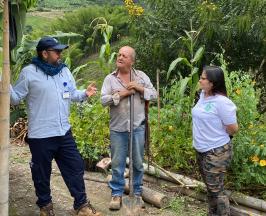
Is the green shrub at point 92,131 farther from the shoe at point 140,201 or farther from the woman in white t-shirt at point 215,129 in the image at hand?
the woman in white t-shirt at point 215,129

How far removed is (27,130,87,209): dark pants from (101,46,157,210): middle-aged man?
424 mm

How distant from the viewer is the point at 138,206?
15.3 ft

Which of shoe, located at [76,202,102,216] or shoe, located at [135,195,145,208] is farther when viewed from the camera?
shoe, located at [135,195,145,208]

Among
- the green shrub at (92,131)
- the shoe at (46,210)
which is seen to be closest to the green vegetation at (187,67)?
the green shrub at (92,131)

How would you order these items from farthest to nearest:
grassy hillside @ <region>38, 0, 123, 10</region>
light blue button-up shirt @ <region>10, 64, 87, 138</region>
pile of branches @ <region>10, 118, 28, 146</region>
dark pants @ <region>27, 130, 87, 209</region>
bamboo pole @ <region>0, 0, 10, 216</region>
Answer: grassy hillside @ <region>38, 0, 123, 10</region> → pile of branches @ <region>10, 118, 28, 146</region> → dark pants @ <region>27, 130, 87, 209</region> → light blue button-up shirt @ <region>10, 64, 87, 138</region> → bamboo pole @ <region>0, 0, 10, 216</region>

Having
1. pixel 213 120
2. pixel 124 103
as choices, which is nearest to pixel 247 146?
pixel 213 120

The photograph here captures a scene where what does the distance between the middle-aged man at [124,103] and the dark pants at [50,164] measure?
424 millimetres

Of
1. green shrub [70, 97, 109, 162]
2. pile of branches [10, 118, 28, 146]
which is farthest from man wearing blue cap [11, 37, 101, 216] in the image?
pile of branches [10, 118, 28, 146]

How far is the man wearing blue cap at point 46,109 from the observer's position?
4027mm

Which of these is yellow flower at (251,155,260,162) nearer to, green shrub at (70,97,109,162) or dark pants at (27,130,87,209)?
→ dark pants at (27,130,87,209)

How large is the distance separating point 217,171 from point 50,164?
145cm

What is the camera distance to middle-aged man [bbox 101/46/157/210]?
443 centimetres

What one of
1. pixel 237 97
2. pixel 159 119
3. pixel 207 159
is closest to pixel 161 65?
pixel 159 119

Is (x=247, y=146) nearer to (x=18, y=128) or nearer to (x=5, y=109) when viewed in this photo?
(x=5, y=109)
